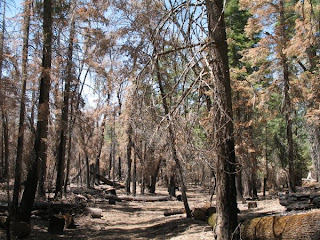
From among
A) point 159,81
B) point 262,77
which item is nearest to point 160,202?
point 262,77

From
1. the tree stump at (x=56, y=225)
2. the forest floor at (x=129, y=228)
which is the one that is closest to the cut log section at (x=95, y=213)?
the forest floor at (x=129, y=228)

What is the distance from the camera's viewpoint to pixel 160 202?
74.2 feet

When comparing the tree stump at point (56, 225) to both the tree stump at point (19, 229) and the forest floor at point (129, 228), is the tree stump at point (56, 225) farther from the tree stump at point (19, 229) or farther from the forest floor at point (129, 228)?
the tree stump at point (19, 229)

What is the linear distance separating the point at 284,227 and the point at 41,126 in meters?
8.01

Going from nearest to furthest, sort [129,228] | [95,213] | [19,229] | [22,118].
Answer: [19,229] < [129,228] < [22,118] < [95,213]

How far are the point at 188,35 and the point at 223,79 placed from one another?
99 cm

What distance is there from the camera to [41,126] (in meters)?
10.6

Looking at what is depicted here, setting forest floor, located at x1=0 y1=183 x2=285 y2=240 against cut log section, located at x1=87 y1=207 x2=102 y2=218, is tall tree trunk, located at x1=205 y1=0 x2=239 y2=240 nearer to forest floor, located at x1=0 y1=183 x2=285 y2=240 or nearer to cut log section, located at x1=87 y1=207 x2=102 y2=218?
forest floor, located at x1=0 y1=183 x2=285 y2=240

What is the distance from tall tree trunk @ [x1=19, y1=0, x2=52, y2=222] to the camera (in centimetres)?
995

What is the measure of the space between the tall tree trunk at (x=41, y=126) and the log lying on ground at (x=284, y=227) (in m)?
6.71

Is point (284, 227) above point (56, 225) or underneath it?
above

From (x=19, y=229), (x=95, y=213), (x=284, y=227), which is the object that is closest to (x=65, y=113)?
(x=95, y=213)

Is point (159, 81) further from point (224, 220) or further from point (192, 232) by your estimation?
point (224, 220)

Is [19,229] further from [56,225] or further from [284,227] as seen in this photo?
[284,227]
